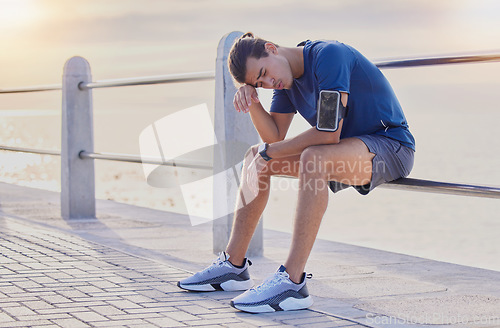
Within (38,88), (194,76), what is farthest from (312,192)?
(38,88)

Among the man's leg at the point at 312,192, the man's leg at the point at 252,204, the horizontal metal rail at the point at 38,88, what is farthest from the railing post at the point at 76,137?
the man's leg at the point at 312,192

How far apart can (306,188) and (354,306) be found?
1.82ft

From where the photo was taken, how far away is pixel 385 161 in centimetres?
337

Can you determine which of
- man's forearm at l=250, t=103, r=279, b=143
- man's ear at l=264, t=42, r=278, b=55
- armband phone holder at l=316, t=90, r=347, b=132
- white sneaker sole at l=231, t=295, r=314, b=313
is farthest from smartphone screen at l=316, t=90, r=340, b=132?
white sneaker sole at l=231, t=295, r=314, b=313

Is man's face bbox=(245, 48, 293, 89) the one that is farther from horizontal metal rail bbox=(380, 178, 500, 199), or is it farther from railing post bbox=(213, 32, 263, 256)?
railing post bbox=(213, 32, 263, 256)

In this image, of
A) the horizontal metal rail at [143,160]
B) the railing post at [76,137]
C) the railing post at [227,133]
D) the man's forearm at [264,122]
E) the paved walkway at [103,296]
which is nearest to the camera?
the paved walkway at [103,296]

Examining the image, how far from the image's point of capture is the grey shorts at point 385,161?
132 inches

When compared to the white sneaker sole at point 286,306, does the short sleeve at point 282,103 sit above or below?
above

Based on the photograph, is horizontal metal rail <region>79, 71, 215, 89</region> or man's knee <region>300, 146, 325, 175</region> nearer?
man's knee <region>300, 146, 325, 175</region>

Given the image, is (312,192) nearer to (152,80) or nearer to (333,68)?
(333,68)

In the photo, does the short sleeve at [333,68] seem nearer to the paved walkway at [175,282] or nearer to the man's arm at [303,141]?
the man's arm at [303,141]

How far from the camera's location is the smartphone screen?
3.17 metres

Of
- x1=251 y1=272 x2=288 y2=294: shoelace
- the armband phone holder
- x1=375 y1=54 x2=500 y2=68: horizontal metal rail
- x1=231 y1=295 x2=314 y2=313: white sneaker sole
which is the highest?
x1=375 y1=54 x2=500 y2=68: horizontal metal rail

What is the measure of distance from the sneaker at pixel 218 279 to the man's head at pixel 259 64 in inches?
32.7
